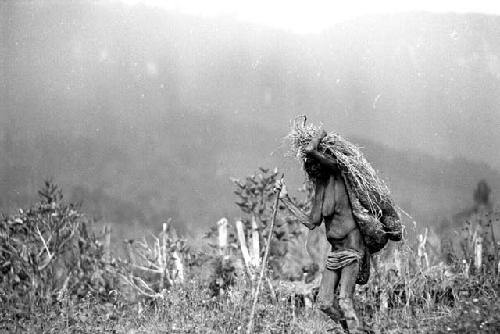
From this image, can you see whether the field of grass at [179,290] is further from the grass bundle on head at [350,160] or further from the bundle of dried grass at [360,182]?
the grass bundle on head at [350,160]

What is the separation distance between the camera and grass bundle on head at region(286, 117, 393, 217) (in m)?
5.52

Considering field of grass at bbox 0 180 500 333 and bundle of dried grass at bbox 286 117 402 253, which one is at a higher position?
bundle of dried grass at bbox 286 117 402 253

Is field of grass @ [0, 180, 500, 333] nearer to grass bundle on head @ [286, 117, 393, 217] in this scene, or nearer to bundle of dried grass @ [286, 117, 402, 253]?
bundle of dried grass @ [286, 117, 402, 253]

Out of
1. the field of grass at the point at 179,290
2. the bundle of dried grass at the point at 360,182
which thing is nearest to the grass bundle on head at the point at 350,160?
the bundle of dried grass at the point at 360,182

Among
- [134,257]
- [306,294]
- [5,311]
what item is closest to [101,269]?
[134,257]

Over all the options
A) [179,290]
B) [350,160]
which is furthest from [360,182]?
[179,290]

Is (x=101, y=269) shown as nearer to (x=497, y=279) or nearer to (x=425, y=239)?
(x=425, y=239)

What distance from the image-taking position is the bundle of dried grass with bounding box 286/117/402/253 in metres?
5.52

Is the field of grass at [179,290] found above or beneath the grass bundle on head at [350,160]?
beneath

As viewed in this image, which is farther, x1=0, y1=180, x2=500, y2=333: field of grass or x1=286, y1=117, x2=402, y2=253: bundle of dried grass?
x1=0, y1=180, x2=500, y2=333: field of grass

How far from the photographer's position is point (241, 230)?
29.2ft

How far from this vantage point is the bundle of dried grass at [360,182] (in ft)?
18.1

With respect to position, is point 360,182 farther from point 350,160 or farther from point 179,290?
point 179,290

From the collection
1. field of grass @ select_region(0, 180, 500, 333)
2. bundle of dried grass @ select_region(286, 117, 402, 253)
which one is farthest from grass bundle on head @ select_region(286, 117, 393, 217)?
field of grass @ select_region(0, 180, 500, 333)
